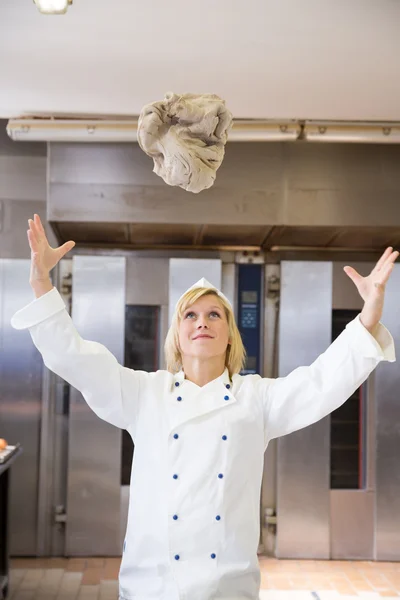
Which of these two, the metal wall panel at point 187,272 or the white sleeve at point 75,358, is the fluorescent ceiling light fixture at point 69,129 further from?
the white sleeve at point 75,358

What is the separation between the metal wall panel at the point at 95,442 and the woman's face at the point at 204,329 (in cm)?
255

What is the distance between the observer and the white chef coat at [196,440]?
6.81ft

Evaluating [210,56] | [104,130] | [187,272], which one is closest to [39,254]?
[210,56]

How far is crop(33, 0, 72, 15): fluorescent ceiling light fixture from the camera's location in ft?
9.16

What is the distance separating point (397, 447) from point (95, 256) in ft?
7.69

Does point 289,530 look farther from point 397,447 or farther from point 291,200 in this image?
point 291,200

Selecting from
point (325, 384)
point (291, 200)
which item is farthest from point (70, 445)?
point (325, 384)

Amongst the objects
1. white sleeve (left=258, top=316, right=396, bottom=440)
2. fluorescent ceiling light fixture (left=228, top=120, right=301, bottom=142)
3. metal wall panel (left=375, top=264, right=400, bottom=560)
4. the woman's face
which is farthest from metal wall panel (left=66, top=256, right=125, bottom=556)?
white sleeve (left=258, top=316, right=396, bottom=440)

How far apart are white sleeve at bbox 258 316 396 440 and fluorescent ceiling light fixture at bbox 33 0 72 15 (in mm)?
1623

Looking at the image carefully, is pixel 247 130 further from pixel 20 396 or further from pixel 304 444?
pixel 20 396

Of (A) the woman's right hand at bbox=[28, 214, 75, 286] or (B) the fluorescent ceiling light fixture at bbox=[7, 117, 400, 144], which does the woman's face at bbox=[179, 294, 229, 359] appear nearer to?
(A) the woman's right hand at bbox=[28, 214, 75, 286]

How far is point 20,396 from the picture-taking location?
4.91 metres

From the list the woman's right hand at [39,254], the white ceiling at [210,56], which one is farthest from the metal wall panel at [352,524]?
the woman's right hand at [39,254]

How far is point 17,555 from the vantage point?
4.84 m
